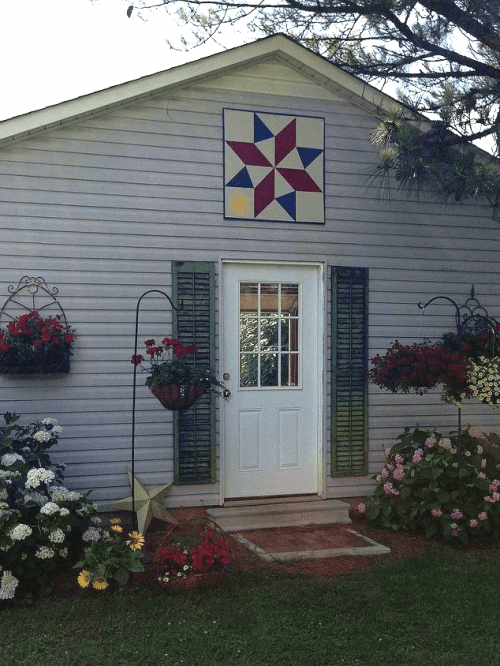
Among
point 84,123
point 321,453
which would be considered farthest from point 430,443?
point 84,123

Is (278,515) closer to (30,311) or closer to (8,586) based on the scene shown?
(8,586)

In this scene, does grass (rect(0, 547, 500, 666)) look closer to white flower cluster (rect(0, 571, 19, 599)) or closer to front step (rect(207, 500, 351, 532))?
white flower cluster (rect(0, 571, 19, 599))

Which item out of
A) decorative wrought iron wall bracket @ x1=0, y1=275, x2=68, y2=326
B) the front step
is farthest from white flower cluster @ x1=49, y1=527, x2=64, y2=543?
decorative wrought iron wall bracket @ x1=0, y1=275, x2=68, y2=326

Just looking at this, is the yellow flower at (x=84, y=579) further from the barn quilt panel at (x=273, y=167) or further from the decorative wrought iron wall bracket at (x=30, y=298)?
the barn quilt panel at (x=273, y=167)

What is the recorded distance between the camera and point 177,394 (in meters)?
5.03

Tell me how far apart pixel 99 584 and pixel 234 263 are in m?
2.90

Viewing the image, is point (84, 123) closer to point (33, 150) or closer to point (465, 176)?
point (33, 150)

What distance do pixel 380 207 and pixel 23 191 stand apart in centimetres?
306

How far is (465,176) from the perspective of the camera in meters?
5.70

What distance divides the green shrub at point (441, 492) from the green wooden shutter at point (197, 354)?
137 cm

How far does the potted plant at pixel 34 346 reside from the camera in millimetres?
5324

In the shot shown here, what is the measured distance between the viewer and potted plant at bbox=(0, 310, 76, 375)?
5324 millimetres

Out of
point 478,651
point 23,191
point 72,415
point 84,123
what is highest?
point 84,123

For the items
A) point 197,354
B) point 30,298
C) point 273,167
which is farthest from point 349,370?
point 30,298
